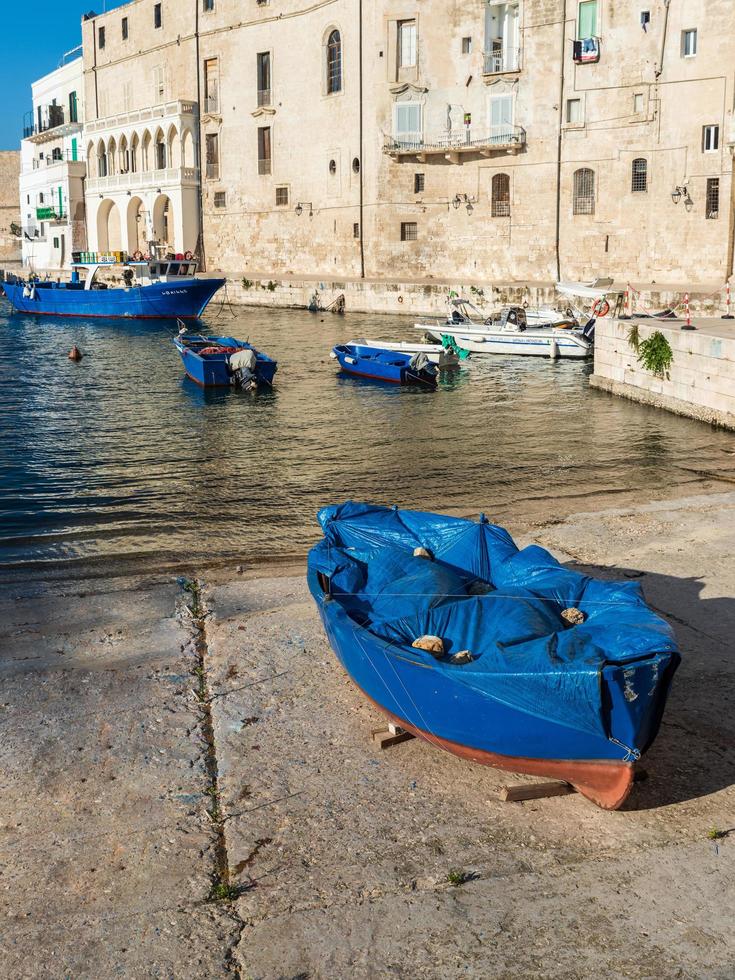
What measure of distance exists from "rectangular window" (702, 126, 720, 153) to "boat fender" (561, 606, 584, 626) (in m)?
27.3

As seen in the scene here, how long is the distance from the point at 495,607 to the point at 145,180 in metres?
44.7

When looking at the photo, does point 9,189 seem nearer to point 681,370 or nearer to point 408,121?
point 408,121

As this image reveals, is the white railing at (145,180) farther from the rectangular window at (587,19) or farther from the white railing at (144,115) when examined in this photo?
the rectangular window at (587,19)

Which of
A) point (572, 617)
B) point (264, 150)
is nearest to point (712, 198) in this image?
point (264, 150)

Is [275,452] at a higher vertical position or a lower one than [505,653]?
lower

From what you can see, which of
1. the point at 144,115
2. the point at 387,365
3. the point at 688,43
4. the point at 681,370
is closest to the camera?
the point at 681,370

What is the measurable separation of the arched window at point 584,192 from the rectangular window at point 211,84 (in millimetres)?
18198

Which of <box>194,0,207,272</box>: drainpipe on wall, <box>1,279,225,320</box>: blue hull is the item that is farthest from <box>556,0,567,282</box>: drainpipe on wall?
<box>194,0,207,272</box>: drainpipe on wall

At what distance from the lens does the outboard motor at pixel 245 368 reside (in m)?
19.9

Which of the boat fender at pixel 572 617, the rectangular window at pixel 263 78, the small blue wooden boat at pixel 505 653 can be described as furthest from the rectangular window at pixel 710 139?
the boat fender at pixel 572 617

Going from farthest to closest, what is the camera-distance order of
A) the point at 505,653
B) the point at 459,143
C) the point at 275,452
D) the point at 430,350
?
the point at 459,143 → the point at 430,350 → the point at 275,452 → the point at 505,653

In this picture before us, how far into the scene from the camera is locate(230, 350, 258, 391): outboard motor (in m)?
19.9

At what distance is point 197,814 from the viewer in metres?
4.40

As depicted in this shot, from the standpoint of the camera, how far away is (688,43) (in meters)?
28.9
